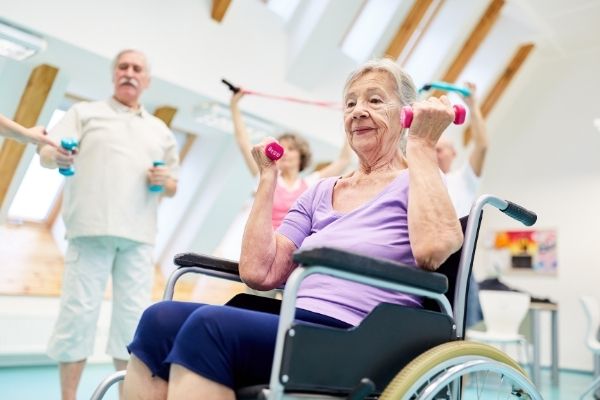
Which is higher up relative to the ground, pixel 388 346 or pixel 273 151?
pixel 273 151

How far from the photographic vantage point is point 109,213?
7.04 ft

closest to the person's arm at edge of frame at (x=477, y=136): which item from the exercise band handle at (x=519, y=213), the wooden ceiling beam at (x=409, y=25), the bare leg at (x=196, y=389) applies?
the exercise band handle at (x=519, y=213)

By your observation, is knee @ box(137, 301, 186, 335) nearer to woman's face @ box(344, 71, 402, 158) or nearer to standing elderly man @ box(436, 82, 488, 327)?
woman's face @ box(344, 71, 402, 158)

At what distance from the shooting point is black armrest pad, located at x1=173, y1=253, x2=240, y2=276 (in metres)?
1.27

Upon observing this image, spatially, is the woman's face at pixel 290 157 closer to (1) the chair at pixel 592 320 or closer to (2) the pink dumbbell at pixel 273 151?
(2) the pink dumbbell at pixel 273 151

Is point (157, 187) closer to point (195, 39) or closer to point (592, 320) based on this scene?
point (195, 39)

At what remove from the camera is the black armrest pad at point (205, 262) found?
127 centimetres

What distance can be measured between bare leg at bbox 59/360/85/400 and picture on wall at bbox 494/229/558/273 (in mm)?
5176

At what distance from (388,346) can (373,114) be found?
53 centimetres

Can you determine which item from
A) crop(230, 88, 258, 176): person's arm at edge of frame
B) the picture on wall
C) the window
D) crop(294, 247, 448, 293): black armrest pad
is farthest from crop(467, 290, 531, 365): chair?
the window

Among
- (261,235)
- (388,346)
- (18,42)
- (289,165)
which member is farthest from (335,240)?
(18,42)

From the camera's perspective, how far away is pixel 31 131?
2.05m

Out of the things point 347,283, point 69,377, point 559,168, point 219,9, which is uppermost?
point 559,168

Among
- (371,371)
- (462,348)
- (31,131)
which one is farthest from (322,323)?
(31,131)
